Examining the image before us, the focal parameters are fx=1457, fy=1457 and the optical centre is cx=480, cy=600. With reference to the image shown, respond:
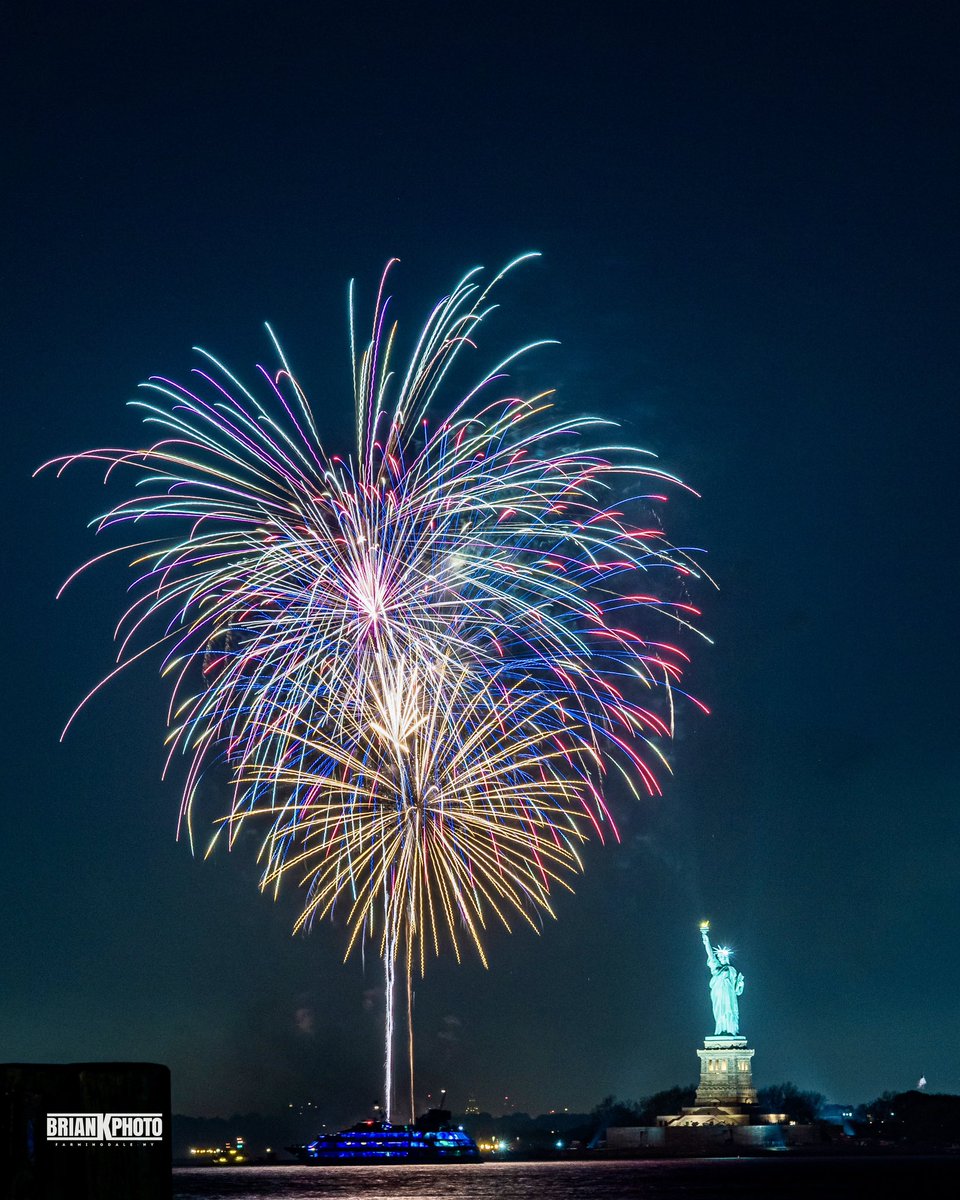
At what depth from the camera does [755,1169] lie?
234 feet

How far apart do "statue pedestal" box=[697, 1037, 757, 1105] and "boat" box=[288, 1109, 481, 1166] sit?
17.9 m

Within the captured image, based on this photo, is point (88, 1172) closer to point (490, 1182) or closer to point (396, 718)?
point (396, 718)

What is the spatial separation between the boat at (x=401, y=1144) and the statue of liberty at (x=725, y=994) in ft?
66.3

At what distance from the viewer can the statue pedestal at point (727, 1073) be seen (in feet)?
328

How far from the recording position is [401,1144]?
8819 cm

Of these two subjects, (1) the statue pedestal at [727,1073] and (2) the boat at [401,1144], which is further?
(1) the statue pedestal at [727,1073]

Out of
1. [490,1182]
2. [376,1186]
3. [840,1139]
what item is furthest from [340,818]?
[840,1139]

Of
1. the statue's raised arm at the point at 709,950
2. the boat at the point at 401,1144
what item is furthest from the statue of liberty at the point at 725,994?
the boat at the point at 401,1144

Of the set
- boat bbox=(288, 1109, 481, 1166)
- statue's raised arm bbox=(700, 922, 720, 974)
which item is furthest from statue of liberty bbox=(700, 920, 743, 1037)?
boat bbox=(288, 1109, 481, 1166)

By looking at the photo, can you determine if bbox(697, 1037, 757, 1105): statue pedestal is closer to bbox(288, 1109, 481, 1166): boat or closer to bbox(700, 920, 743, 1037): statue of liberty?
bbox(700, 920, 743, 1037): statue of liberty

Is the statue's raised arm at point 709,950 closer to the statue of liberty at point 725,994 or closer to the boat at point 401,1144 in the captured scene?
the statue of liberty at point 725,994

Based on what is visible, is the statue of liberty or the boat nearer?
the boat

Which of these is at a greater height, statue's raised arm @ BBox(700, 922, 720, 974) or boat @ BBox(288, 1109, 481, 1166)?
statue's raised arm @ BBox(700, 922, 720, 974)

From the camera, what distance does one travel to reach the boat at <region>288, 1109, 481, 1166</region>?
88.3 meters
